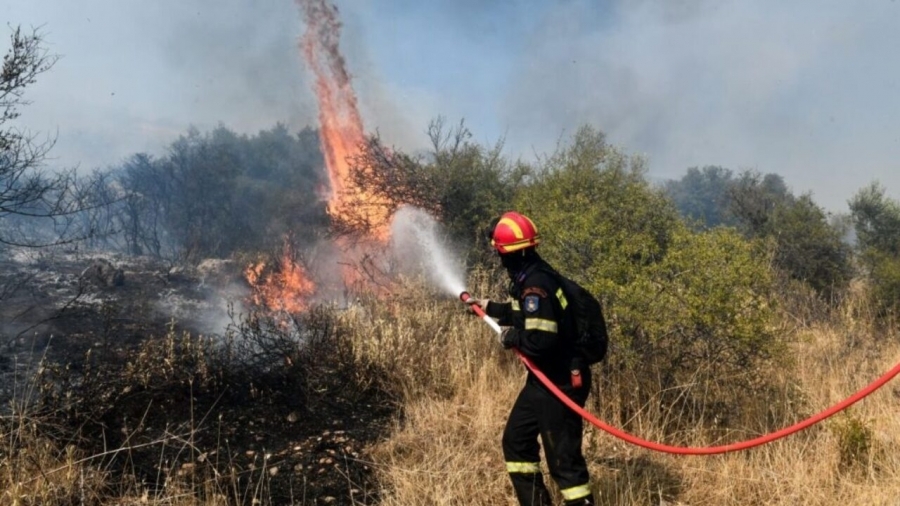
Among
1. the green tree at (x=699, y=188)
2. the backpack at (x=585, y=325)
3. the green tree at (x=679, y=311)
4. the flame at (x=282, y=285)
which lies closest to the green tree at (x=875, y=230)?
the green tree at (x=679, y=311)

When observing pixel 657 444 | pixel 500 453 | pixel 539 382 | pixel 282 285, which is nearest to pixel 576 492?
pixel 657 444

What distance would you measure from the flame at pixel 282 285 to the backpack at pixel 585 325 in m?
7.85

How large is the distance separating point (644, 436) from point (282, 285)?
9035mm

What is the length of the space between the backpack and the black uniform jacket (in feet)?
0.17

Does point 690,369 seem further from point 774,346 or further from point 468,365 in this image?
point 468,365

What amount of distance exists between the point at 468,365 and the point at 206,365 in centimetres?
294

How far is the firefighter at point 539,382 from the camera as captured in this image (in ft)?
10.6

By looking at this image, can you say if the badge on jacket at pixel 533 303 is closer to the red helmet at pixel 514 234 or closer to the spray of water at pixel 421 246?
the red helmet at pixel 514 234

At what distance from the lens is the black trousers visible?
3.22 metres

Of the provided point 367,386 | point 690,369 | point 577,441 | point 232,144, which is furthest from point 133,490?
point 232,144

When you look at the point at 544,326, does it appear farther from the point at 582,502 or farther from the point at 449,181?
the point at 449,181

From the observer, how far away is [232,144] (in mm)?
31453

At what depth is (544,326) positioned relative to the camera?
3238 millimetres

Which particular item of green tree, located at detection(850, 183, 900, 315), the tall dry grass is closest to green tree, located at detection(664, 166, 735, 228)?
green tree, located at detection(850, 183, 900, 315)
